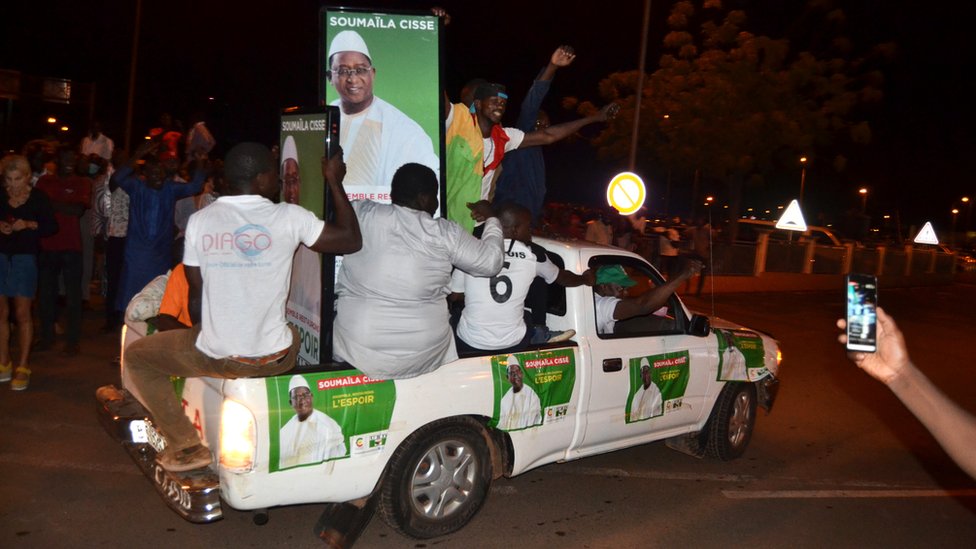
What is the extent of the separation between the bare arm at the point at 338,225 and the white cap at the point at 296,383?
24.3 inches

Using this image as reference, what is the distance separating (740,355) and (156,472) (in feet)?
13.8

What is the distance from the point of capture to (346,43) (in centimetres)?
477

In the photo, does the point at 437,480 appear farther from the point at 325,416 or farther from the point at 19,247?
the point at 19,247

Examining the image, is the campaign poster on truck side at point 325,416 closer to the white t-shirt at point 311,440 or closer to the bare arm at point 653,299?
the white t-shirt at point 311,440

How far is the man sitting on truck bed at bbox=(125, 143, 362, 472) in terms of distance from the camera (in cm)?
379

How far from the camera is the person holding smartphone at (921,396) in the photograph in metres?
2.32

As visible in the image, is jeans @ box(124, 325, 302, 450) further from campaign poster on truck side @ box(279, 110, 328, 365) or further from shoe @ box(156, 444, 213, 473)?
campaign poster on truck side @ box(279, 110, 328, 365)

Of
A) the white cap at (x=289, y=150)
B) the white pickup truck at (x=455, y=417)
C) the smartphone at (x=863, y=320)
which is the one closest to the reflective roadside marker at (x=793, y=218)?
the white pickup truck at (x=455, y=417)

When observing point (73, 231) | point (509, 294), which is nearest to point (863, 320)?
point (509, 294)

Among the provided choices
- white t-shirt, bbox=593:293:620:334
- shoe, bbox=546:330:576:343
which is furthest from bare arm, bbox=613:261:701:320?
shoe, bbox=546:330:576:343

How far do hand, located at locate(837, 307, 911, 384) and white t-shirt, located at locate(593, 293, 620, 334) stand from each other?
3.27 metres

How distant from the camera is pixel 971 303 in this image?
23984mm

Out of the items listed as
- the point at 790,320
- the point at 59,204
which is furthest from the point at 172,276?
the point at 790,320

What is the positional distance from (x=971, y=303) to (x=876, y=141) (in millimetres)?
11760
